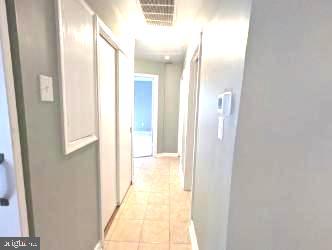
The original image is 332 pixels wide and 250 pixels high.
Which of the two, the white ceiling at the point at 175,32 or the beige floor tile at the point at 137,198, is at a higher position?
the white ceiling at the point at 175,32

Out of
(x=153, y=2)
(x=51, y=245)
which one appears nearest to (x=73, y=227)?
(x=51, y=245)

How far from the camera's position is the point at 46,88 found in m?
0.88

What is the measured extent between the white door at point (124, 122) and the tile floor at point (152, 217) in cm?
25

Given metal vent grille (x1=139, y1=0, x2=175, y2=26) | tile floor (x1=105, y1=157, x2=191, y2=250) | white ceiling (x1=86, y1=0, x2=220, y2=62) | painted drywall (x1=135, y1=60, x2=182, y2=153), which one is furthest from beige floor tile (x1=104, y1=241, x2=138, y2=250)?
painted drywall (x1=135, y1=60, x2=182, y2=153)

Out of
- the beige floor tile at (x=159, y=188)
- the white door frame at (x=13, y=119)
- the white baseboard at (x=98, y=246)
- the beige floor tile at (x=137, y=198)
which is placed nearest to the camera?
the white door frame at (x=13, y=119)

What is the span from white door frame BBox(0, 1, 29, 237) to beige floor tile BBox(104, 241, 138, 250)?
1.08 meters

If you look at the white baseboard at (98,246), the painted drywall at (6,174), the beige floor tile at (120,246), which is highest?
the painted drywall at (6,174)

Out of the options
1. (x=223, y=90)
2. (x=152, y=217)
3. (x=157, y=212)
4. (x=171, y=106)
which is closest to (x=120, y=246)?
(x=152, y=217)

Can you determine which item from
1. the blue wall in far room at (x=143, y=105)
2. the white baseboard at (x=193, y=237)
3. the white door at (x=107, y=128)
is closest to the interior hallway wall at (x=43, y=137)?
the white door at (x=107, y=128)

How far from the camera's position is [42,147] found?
867 millimetres

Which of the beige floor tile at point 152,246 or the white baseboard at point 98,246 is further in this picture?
the beige floor tile at point 152,246

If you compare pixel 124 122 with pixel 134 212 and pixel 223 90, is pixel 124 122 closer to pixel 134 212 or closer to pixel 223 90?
pixel 134 212

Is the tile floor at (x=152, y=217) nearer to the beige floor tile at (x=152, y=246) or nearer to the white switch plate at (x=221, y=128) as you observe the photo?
the beige floor tile at (x=152, y=246)

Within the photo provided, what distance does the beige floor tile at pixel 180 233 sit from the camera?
5.83 ft
